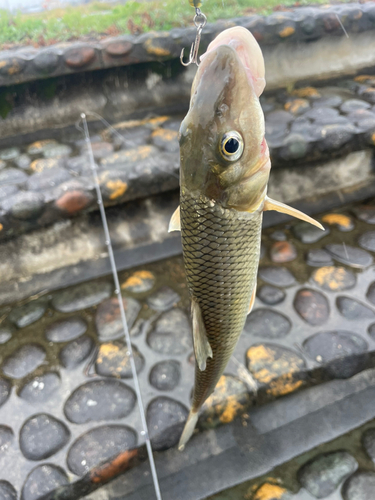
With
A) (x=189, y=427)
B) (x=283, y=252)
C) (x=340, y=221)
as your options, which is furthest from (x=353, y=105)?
(x=189, y=427)

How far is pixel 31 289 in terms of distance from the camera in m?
2.80

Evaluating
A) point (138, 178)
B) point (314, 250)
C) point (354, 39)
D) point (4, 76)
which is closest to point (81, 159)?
point (138, 178)

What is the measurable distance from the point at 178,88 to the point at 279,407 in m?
3.51

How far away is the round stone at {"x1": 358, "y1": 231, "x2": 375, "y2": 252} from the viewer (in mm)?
2893

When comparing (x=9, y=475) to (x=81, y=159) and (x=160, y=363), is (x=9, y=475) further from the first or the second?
(x=81, y=159)

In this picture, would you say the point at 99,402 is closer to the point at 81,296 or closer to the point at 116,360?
the point at 116,360

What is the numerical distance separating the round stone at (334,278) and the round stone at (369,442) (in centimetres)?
95

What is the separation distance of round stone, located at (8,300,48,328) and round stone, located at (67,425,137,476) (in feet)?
3.31

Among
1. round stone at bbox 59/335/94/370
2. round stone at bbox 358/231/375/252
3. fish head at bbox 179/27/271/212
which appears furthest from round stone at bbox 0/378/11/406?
round stone at bbox 358/231/375/252

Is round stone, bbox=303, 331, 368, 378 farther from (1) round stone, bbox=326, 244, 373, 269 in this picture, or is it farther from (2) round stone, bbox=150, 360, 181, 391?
(2) round stone, bbox=150, 360, 181, 391

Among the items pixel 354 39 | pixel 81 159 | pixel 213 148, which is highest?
pixel 213 148

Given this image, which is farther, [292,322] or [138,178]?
[138,178]

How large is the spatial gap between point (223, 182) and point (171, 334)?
160 centimetres

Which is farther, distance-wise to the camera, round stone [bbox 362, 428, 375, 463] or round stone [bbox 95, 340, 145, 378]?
round stone [bbox 95, 340, 145, 378]
